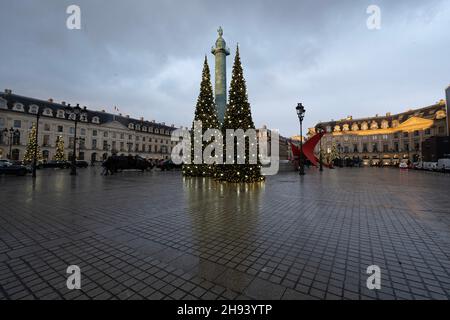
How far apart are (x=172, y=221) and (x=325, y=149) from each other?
8853 centimetres

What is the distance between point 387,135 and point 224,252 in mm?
92887

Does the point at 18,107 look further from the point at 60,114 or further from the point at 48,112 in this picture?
the point at 60,114

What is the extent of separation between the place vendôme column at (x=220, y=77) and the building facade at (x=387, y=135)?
44.1 m

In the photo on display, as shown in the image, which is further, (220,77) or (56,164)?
(56,164)

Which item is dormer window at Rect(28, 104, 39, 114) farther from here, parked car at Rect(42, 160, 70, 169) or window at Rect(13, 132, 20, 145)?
parked car at Rect(42, 160, 70, 169)

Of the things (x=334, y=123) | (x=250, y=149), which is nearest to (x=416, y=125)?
(x=334, y=123)

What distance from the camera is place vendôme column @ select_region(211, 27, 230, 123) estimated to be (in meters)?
25.4

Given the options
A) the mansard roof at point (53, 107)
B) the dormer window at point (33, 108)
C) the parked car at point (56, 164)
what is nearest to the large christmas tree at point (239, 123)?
the parked car at point (56, 164)

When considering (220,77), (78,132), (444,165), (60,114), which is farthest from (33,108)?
(444,165)

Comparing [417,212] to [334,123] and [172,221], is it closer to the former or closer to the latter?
[172,221]

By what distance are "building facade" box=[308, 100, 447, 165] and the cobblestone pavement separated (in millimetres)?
61621

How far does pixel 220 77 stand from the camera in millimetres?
25781

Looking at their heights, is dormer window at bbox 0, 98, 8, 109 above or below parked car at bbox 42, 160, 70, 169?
above

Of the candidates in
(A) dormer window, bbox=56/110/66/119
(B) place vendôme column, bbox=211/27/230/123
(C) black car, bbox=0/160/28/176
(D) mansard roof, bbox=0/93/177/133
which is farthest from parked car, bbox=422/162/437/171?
(A) dormer window, bbox=56/110/66/119
